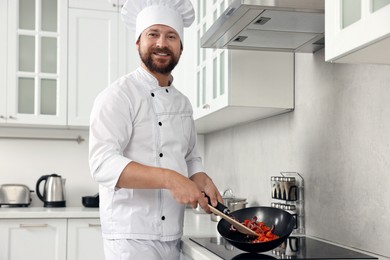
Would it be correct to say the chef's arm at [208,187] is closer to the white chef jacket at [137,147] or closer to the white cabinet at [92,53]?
the white chef jacket at [137,147]

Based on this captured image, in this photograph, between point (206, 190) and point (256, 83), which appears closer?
point (206, 190)

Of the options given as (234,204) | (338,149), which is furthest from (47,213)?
(338,149)

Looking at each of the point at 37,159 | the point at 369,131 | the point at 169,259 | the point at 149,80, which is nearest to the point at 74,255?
the point at 37,159

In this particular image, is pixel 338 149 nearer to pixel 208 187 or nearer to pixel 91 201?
pixel 208 187

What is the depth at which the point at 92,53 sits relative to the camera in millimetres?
3494

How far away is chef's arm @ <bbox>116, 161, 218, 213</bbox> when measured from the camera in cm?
154

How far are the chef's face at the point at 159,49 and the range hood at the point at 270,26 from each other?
16 cm

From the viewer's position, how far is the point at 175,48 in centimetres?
182

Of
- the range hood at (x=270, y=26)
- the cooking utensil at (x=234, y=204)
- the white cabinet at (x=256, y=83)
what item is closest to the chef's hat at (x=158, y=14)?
the range hood at (x=270, y=26)

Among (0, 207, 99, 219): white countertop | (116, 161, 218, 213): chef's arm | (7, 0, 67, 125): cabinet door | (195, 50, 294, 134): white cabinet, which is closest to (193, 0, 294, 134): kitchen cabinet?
(195, 50, 294, 134): white cabinet

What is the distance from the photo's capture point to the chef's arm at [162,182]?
1.54 meters

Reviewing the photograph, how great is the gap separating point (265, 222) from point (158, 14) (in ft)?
2.73

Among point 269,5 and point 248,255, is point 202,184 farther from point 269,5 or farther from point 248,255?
point 269,5

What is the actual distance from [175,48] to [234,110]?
1.82 ft
